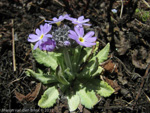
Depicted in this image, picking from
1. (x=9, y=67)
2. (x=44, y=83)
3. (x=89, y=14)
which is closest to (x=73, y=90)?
(x=44, y=83)

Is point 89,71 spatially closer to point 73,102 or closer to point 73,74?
point 73,74

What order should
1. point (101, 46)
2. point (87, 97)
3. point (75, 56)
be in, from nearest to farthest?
point (87, 97), point (75, 56), point (101, 46)

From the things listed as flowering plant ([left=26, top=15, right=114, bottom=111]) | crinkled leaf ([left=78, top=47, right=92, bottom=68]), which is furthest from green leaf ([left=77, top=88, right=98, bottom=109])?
crinkled leaf ([left=78, top=47, right=92, bottom=68])

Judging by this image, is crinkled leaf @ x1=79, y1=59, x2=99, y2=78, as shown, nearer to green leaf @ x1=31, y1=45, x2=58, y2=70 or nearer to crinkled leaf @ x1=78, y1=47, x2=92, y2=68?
crinkled leaf @ x1=78, y1=47, x2=92, y2=68

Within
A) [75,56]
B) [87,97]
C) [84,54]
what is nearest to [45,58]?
[75,56]

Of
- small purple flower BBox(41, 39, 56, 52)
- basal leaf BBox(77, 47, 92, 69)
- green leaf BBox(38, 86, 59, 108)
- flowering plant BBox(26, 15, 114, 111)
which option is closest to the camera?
small purple flower BBox(41, 39, 56, 52)

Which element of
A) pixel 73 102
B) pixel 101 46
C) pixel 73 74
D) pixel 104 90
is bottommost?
pixel 73 102

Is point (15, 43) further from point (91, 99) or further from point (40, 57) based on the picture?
point (91, 99)
